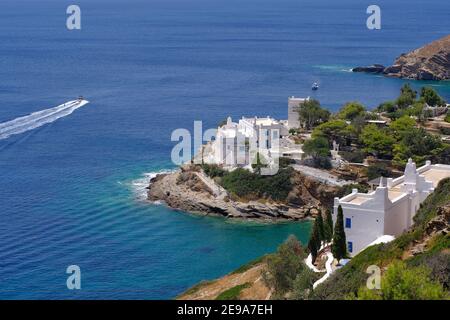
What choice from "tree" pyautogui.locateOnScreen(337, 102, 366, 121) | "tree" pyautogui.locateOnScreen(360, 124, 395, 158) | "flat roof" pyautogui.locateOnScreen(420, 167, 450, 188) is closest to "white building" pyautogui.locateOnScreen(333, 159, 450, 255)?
"flat roof" pyautogui.locateOnScreen(420, 167, 450, 188)

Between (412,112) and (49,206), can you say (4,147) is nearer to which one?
(49,206)

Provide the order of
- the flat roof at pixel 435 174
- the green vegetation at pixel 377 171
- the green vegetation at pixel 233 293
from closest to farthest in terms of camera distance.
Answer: the green vegetation at pixel 233 293
the flat roof at pixel 435 174
the green vegetation at pixel 377 171

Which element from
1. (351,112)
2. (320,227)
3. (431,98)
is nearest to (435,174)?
(320,227)

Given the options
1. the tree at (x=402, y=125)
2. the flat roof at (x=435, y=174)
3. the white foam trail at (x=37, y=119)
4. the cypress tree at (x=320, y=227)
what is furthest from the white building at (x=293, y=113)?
the cypress tree at (x=320, y=227)

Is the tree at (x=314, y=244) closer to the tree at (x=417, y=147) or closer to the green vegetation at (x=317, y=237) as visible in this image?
the green vegetation at (x=317, y=237)
